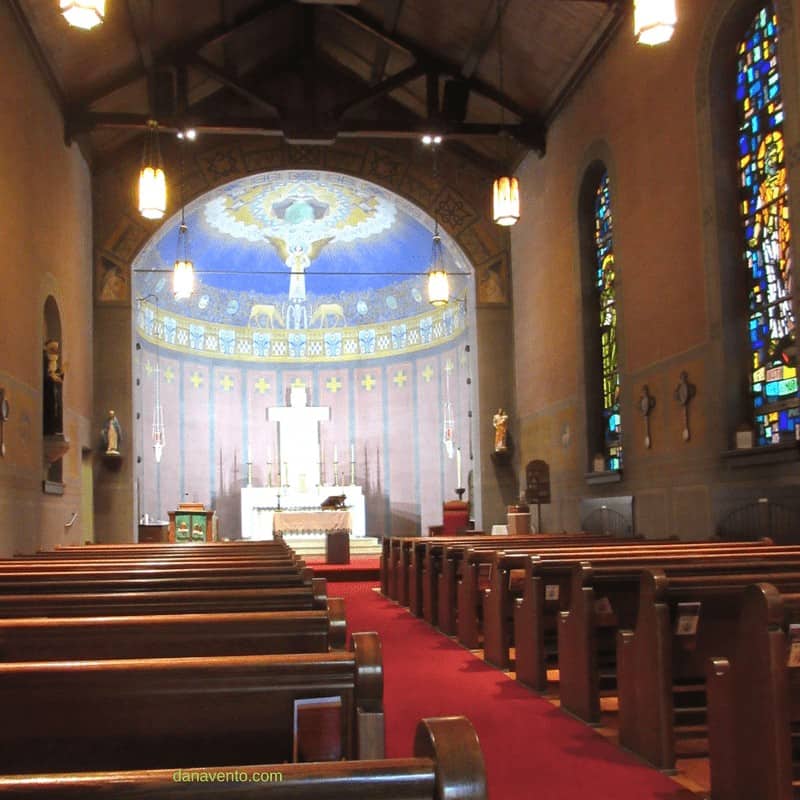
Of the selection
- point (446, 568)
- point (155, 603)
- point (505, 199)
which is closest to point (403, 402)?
point (505, 199)

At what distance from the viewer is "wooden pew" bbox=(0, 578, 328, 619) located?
134 inches

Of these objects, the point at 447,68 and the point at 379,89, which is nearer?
the point at 379,89

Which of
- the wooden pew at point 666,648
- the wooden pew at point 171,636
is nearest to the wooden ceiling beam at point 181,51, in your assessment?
the wooden pew at point 666,648

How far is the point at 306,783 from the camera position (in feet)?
3.80

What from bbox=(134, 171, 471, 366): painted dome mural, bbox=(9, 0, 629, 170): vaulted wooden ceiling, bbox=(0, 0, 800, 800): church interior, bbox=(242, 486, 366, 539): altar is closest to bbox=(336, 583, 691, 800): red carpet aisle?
bbox=(0, 0, 800, 800): church interior

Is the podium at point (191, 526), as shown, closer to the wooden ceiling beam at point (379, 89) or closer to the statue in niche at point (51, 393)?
the statue in niche at point (51, 393)

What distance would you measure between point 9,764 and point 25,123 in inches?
428

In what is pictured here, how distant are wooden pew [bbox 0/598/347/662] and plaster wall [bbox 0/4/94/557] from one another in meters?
7.82

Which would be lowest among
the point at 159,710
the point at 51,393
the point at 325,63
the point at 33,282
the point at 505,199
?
the point at 159,710

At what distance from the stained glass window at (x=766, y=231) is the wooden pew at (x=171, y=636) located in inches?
258

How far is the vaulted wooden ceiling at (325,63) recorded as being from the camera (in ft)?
40.6

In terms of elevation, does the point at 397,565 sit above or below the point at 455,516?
below

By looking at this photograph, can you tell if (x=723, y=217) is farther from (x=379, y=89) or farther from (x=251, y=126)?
(x=251, y=126)

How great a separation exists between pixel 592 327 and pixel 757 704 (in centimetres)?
992
